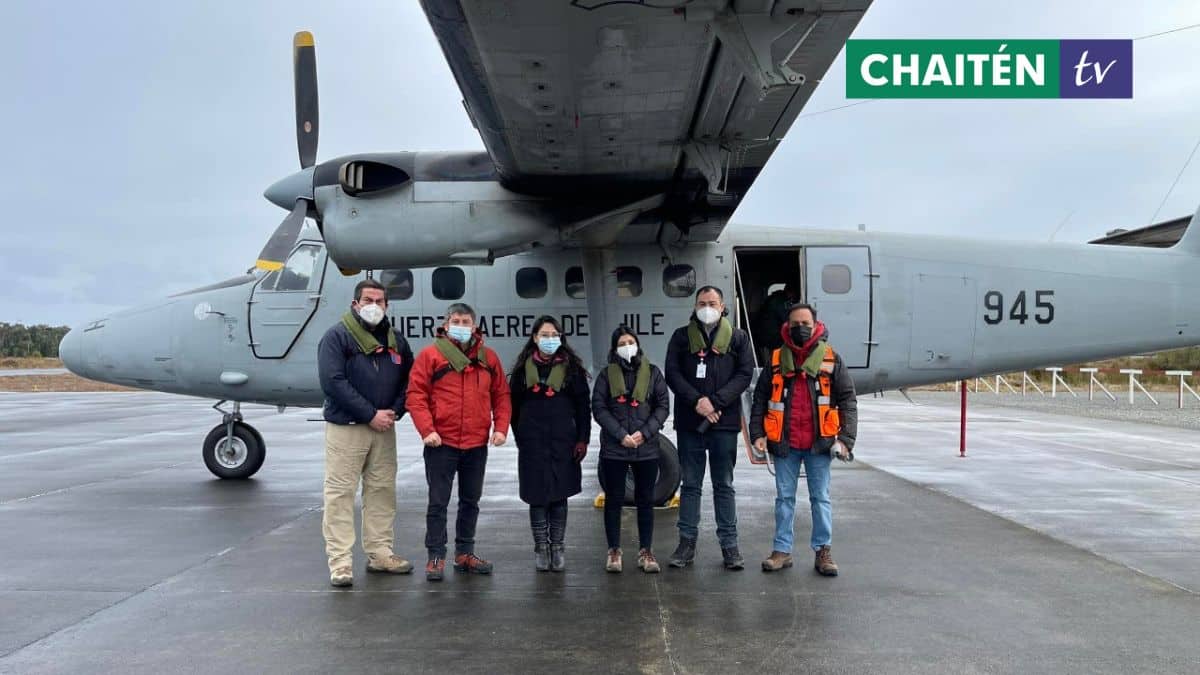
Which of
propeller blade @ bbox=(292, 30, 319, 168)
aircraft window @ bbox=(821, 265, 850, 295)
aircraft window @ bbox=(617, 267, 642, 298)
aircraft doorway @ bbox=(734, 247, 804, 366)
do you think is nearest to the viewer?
propeller blade @ bbox=(292, 30, 319, 168)

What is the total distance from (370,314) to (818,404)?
348 centimetres

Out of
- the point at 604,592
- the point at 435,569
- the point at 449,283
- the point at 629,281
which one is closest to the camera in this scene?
the point at 604,592

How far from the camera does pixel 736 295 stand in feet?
31.5

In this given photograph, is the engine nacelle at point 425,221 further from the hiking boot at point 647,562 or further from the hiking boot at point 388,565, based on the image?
the hiking boot at point 647,562

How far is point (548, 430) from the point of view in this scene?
251 inches

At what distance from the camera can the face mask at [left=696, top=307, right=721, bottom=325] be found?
659cm

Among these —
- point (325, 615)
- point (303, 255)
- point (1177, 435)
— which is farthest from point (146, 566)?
point (1177, 435)

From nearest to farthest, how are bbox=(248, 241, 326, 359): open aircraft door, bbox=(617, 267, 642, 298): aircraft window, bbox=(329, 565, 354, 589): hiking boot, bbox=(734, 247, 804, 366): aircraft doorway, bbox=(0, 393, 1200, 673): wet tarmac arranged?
bbox=(0, 393, 1200, 673): wet tarmac < bbox=(329, 565, 354, 589): hiking boot < bbox=(617, 267, 642, 298): aircraft window < bbox=(734, 247, 804, 366): aircraft doorway < bbox=(248, 241, 326, 359): open aircraft door

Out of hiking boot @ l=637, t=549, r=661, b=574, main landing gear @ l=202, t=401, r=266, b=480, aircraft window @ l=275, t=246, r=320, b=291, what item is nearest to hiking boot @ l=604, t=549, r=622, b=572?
hiking boot @ l=637, t=549, r=661, b=574

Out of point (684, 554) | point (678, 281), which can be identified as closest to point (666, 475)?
point (678, 281)

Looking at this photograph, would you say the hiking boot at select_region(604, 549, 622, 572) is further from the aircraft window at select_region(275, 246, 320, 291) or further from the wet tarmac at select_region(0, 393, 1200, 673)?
the aircraft window at select_region(275, 246, 320, 291)

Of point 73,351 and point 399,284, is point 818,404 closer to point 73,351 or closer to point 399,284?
point 399,284

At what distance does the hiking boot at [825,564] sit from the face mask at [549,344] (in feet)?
8.45

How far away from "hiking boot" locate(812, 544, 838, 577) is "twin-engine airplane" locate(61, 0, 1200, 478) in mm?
3000
